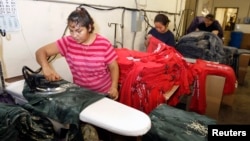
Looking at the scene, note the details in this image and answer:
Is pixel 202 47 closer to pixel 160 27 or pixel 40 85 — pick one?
pixel 160 27

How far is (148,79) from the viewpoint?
5.38ft

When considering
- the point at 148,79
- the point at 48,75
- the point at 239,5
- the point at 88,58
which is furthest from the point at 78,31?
the point at 239,5

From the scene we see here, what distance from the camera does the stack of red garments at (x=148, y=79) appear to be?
5.26 feet

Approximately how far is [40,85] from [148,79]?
860 mm

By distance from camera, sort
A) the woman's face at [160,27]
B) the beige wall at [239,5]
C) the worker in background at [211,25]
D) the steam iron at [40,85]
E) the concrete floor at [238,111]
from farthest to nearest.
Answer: the beige wall at [239,5] → the worker in background at [211,25] → the woman's face at [160,27] → the concrete floor at [238,111] → the steam iron at [40,85]

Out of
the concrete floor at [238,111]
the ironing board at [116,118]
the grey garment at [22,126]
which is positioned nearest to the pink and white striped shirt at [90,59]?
the ironing board at [116,118]

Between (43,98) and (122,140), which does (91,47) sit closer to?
(43,98)

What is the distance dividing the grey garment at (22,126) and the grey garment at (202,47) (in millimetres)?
2251

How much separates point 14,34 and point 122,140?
1.10m

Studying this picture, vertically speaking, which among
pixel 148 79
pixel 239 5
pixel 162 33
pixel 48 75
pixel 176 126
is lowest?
pixel 176 126

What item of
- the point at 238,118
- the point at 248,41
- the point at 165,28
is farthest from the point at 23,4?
the point at 248,41

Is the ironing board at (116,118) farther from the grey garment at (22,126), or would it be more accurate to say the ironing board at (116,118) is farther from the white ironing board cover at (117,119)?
the grey garment at (22,126)

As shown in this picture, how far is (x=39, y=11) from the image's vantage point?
1465 mm

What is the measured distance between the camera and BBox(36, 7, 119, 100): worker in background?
127 cm
